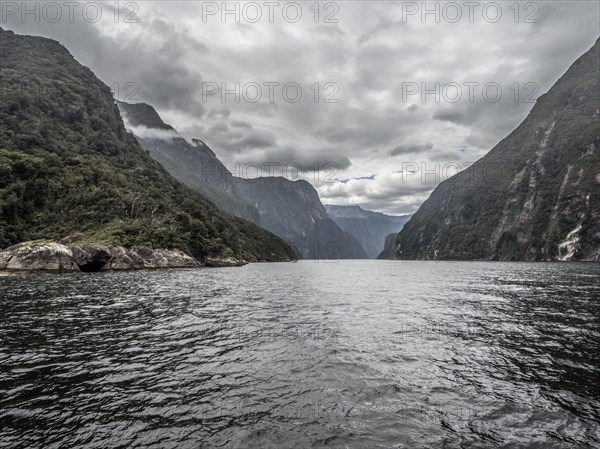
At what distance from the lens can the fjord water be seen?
11164 millimetres

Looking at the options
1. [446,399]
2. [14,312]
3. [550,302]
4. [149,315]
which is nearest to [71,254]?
[14,312]

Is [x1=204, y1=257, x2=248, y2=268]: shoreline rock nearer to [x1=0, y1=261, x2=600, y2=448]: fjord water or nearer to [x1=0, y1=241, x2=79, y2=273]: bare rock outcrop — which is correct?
[x1=0, y1=241, x2=79, y2=273]: bare rock outcrop

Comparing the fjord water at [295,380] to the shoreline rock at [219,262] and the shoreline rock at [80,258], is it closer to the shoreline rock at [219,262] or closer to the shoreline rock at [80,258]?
the shoreline rock at [80,258]

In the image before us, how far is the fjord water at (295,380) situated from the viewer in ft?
36.6

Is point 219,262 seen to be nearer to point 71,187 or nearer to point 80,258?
point 71,187

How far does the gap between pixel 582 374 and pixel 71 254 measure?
104417 millimetres

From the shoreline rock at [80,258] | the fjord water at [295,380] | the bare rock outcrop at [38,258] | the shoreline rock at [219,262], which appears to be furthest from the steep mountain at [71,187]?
the fjord water at [295,380]

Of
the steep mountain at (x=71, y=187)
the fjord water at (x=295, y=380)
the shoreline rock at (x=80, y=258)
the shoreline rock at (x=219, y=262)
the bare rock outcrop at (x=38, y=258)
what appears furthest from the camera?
the shoreline rock at (x=219, y=262)

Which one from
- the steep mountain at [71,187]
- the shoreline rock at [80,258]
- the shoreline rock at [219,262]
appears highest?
the steep mountain at [71,187]

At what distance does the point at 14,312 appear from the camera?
99.2ft

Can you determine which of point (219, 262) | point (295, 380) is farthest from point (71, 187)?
point (295, 380)

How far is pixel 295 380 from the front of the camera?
16172mm

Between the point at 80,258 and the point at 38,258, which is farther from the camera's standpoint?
the point at 80,258

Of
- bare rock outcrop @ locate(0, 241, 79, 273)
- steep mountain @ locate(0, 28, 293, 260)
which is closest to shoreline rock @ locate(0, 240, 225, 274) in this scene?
bare rock outcrop @ locate(0, 241, 79, 273)
